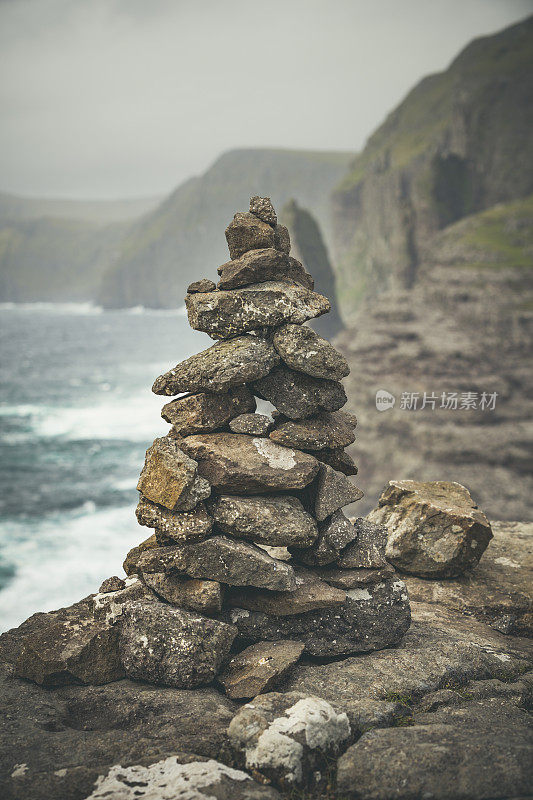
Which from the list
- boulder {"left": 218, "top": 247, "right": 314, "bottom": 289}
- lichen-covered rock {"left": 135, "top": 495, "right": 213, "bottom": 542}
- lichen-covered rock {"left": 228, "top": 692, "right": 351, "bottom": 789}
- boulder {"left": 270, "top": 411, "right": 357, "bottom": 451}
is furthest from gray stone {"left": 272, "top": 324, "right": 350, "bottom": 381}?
lichen-covered rock {"left": 228, "top": 692, "right": 351, "bottom": 789}

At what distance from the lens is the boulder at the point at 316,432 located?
1056cm

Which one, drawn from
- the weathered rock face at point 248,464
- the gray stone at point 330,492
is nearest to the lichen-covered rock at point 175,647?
the weathered rock face at point 248,464

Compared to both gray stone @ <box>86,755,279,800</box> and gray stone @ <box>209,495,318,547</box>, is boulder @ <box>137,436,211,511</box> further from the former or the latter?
gray stone @ <box>86,755,279,800</box>

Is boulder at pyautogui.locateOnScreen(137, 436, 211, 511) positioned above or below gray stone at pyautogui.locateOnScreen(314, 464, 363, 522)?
above

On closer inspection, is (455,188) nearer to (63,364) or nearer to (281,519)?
(63,364)

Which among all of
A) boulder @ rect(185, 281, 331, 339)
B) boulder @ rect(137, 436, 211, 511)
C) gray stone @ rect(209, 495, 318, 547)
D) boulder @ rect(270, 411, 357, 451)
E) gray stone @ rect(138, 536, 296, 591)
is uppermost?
boulder @ rect(185, 281, 331, 339)

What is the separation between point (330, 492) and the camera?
10.6 metres

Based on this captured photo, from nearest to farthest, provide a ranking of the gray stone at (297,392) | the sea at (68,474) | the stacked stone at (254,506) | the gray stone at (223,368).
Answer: the stacked stone at (254,506) → the gray stone at (223,368) → the gray stone at (297,392) → the sea at (68,474)

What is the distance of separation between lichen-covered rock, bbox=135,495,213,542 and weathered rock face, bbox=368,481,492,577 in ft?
19.7

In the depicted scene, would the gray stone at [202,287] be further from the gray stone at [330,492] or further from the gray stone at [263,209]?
the gray stone at [330,492]

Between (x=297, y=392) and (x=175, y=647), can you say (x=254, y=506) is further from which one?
(x=175, y=647)

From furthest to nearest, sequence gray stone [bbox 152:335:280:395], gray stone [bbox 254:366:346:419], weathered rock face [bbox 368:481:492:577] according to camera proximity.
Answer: weathered rock face [bbox 368:481:492:577], gray stone [bbox 254:366:346:419], gray stone [bbox 152:335:280:395]

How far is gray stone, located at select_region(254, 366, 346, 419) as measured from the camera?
1070 centimetres

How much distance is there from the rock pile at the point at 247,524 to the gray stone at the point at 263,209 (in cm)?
2
